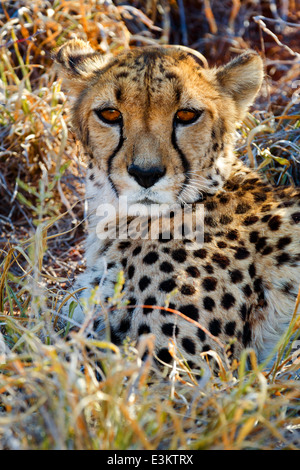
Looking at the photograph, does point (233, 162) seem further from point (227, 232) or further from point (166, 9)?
point (166, 9)

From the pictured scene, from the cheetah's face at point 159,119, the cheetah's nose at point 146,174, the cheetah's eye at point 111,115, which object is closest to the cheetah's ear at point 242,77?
the cheetah's face at point 159,119

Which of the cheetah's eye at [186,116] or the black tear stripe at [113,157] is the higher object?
the cheetah's eye at [186,116]

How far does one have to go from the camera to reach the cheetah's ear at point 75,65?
2477mm

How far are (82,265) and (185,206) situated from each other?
97cm

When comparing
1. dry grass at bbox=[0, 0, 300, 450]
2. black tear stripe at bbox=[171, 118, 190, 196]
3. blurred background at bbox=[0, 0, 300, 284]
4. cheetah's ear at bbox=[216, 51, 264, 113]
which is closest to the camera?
dry grass at bbox=[0, 0, 300, 450]

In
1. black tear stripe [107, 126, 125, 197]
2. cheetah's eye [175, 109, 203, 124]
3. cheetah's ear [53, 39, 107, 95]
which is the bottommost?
black tear stripe [107, 126, 125, 197]

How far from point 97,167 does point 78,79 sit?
423 mm

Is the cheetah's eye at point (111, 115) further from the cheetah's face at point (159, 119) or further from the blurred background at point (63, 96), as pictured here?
the blurred background at point (63, 96)

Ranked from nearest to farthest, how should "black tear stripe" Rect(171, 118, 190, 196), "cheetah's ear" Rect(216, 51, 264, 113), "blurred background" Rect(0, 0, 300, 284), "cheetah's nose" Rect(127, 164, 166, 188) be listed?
"cheetah's nose" Rect(127, 164, 166, 188)
"black tear stripe" Rect(171, 118, 190, 196)
"cheetah's ear" Rect(216, 51, 264, 113)
"blurred background" Rect(0, 0, 300, 284)

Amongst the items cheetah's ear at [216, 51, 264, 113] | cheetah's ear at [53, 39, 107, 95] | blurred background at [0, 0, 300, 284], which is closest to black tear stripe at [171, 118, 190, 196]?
cheetah's ear at [216, 51, 264, 113]

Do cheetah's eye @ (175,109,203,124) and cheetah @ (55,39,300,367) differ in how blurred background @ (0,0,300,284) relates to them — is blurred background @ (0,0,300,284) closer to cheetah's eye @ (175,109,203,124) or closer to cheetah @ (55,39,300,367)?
cheetah @ (55,39,300,367)

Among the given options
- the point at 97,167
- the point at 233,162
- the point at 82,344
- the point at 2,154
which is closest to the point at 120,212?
the point at 97,167

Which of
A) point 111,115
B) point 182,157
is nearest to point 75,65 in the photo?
point 111,115

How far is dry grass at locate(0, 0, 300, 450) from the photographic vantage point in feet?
4.65
